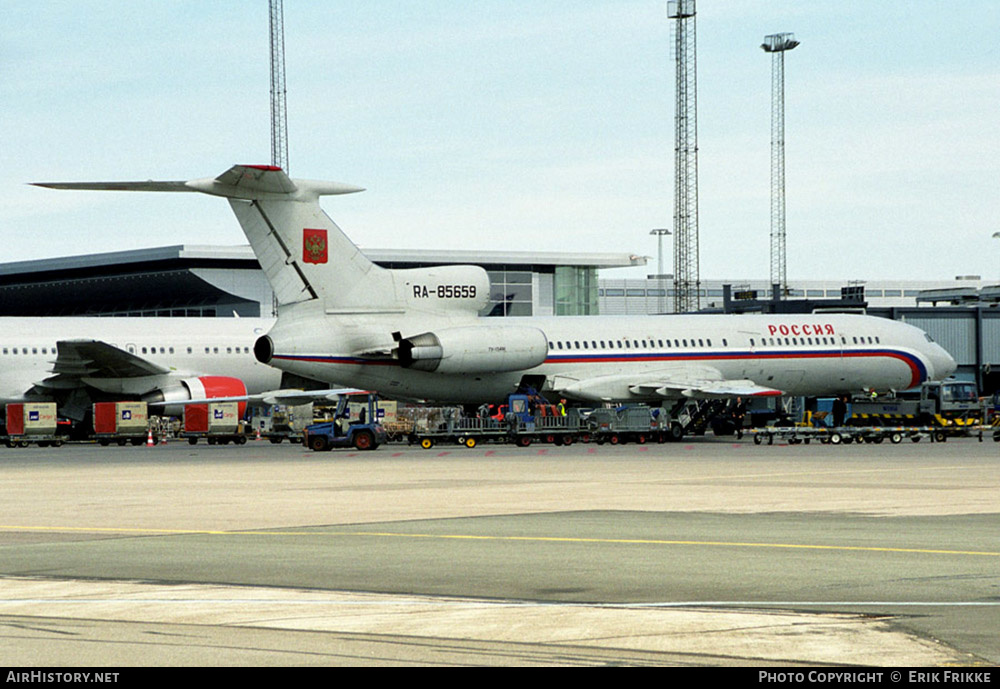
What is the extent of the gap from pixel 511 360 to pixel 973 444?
16.0m

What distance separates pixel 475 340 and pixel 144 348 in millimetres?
17146

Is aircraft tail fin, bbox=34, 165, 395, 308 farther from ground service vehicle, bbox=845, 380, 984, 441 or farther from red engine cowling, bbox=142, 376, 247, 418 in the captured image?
ground service vehicle, bbox=845, 380, 984, 441

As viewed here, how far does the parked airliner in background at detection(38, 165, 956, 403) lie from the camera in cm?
4303

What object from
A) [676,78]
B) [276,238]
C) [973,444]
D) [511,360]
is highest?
[676,78]

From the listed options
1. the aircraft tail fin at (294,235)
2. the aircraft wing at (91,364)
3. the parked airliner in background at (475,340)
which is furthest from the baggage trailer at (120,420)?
the aircraft tail fin at (294,235)

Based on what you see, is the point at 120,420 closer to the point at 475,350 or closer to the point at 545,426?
the point at 475,350

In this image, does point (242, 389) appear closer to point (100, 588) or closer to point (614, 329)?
point (614, 329)

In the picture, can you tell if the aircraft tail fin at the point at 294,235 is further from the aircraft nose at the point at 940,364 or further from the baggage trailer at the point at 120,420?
the aircraft nose at the point at 940,364

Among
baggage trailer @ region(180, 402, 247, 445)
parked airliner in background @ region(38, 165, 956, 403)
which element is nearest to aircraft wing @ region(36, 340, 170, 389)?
baggage trailer @ region(180, 402, 247, 445)

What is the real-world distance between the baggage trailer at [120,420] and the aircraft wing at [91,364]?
4.90 feet

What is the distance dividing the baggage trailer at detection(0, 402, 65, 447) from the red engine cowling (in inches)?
151

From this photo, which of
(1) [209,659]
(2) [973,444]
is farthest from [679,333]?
(1) [209,659]

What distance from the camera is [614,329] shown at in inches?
2090
